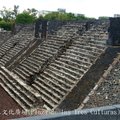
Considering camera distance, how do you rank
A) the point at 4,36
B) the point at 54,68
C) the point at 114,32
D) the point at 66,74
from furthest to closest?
the point at 4,36 < the point at 54,68 < the point at 66,74 < the point at 114,32

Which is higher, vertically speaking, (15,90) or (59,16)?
(15,90)

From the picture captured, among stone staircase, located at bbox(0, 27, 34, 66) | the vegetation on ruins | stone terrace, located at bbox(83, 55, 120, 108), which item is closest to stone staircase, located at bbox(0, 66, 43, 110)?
stone terrace, located at bbox(83, 55, 120, 108)

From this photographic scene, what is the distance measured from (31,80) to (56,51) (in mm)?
2827

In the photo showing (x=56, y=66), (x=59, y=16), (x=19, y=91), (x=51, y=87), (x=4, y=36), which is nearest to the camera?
(x=51, y=87)

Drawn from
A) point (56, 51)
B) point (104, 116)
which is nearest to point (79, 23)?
point (56, 51)

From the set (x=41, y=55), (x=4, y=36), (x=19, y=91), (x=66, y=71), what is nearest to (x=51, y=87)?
(x=66, y=71)

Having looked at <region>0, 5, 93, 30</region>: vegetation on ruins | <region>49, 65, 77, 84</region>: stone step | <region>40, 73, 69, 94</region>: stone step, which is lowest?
<region>0, 5, 93, 30</region>: vegetation on ruins

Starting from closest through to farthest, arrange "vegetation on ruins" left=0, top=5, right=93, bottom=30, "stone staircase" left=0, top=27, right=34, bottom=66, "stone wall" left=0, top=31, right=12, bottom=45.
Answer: "stone staircase" left=0, top=27, right=34, bottom=66
"stone wall" left=0, top=31, right=12, bottom=45
"vegetation on ruins" left=0, top=5, right=93, bottom=30

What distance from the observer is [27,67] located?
18.5m

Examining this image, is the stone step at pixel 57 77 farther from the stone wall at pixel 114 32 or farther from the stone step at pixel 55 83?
the stone wall at pixel 114 32

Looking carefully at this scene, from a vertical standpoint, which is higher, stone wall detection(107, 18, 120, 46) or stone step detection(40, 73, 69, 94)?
→ stone wall detection(107, 18, 120, 46)

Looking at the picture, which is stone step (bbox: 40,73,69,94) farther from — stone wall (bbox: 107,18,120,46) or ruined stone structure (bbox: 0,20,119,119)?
stone wall (bbox: 107,18,120,46)

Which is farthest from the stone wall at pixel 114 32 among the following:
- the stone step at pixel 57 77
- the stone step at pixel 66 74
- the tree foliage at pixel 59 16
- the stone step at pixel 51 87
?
the tree foliage at pixel 59 16

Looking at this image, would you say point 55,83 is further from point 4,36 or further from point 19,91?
point 4,36
